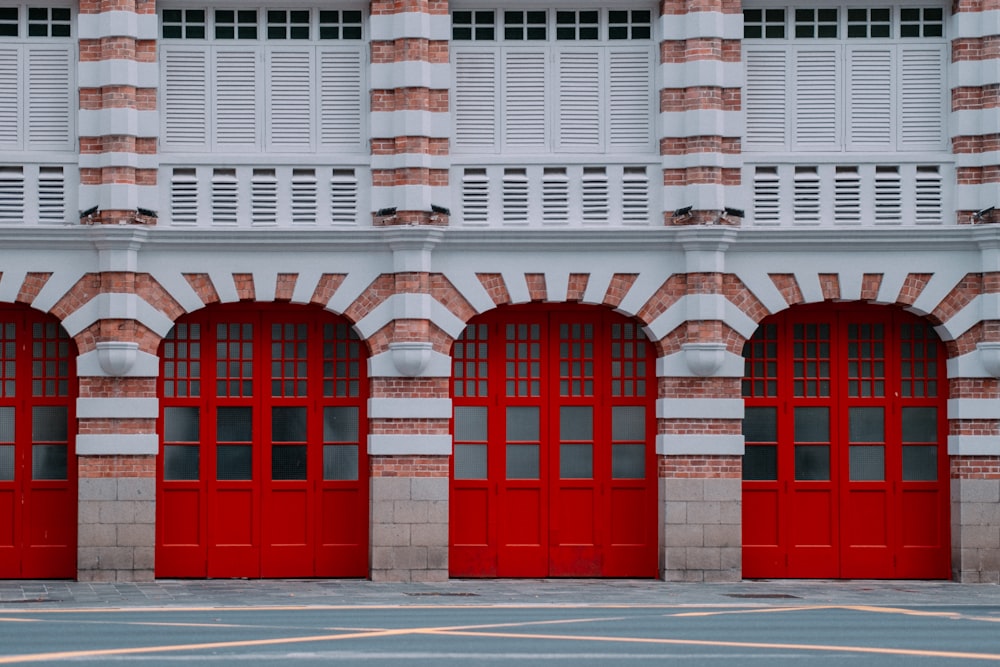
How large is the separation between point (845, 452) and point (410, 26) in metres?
7.81

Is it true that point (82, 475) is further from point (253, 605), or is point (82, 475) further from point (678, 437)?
point (678, 437)

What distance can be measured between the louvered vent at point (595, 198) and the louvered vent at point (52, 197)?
21.6ft

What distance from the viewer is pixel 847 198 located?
72.3ft

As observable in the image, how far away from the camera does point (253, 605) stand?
62.1ft

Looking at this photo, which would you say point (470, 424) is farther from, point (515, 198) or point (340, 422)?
point (515, 198)

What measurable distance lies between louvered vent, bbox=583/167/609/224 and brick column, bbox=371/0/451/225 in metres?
1.78

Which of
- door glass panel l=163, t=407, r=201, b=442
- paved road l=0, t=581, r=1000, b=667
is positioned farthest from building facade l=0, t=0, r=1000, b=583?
paved road l=0, t=581, r=1000, b=667

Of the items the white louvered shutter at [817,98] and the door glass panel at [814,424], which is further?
the door glass panel at [814,424]

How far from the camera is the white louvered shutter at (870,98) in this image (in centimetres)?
2219

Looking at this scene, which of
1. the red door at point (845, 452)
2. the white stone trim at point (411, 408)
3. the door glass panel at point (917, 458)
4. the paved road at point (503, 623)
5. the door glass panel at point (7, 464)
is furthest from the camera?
the door glass panel at point (917, 458)

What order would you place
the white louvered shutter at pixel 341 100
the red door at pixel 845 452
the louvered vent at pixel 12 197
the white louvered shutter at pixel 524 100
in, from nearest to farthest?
the louvered vent at pixel 12 197, the white louvered shutter at pixel 341 100, the white louvered shutter at pixel 524 100, the red door at pixel 845 452

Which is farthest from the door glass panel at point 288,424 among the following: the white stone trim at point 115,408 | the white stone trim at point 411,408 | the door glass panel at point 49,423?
the door glass panel at point 49,423

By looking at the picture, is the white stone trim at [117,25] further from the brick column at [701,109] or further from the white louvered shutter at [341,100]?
the brick column at [701,109]

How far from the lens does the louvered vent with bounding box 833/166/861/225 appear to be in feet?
72.2
